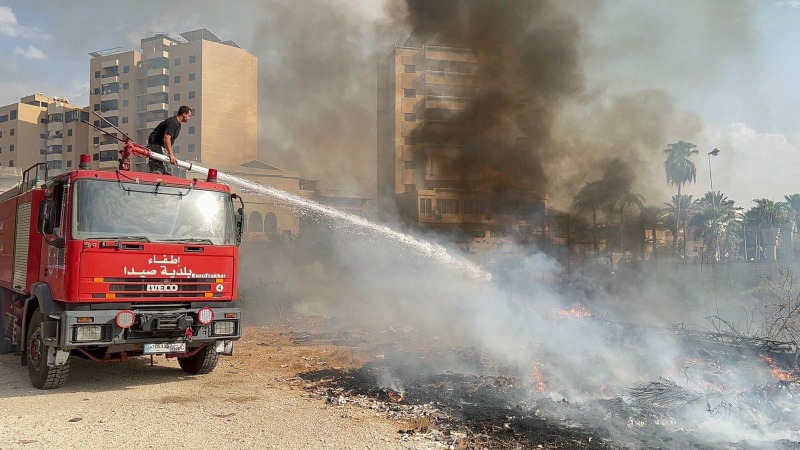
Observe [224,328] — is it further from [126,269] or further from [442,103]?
[442,103]

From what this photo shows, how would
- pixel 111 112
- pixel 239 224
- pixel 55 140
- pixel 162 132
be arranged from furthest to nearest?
pixel 55 140
pixel 111 112
pixel 162 132
pixel 239 224

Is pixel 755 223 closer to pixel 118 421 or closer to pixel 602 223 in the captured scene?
pixel 602 223

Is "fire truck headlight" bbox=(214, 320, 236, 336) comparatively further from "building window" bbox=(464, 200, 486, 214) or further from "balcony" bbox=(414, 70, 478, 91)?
"building window" bbox=(464, 200, 486, 214)

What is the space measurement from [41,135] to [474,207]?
65767 millimetres

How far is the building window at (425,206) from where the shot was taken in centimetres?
3909

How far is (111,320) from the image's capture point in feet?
23.1

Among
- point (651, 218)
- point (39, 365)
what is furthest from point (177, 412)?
point (651, 218)

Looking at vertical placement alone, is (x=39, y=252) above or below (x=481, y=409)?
above

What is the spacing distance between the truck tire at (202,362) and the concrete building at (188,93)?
51.1m

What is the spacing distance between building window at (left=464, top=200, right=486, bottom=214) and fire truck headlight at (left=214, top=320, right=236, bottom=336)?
83.5ft

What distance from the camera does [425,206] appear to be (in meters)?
39.6

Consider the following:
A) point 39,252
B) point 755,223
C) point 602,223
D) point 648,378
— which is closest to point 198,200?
point 39,252

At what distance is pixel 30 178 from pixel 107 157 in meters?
64.3

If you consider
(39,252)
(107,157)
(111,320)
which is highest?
(107,157)
